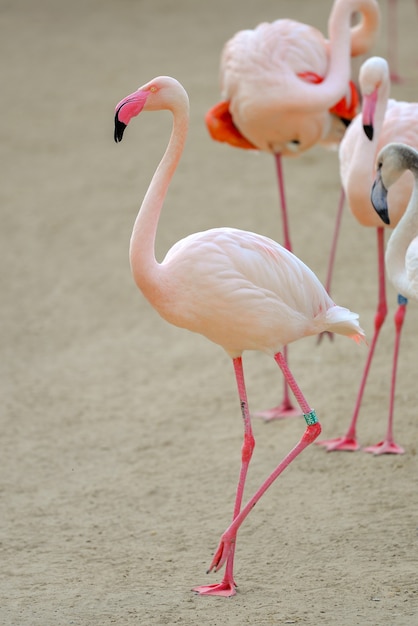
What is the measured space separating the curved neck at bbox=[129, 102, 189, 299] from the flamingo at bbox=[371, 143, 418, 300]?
913 mm

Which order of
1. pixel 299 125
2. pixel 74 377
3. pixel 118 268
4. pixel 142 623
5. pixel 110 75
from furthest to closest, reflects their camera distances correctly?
pixel 110 75, pixel 118 268, pixel 74 377, pixel 299 125, pixel 142 623

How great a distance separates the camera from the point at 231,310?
3.79 meters

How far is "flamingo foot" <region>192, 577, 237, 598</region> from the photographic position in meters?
3.83

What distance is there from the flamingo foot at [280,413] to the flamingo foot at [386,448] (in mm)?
632

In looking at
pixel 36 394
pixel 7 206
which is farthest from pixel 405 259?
pixel 7 206

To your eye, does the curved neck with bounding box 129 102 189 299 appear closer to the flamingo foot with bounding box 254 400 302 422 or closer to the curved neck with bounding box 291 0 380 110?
the curved neck with bounding box 291 0 380 110

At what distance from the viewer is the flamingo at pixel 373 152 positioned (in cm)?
497

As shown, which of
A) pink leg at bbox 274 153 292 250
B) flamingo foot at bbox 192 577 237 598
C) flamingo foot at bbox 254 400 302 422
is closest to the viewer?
flamingo foot at bbox 192 577 237 598

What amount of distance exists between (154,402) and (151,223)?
2.45 meters

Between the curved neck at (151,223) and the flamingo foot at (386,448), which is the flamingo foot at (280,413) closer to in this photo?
the flamingo foot at (386,448)

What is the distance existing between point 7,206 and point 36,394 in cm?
312

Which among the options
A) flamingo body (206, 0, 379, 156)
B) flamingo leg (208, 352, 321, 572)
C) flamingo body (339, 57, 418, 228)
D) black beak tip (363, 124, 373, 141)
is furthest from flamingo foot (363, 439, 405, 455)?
flamingo body (206, 0, 379, 156)

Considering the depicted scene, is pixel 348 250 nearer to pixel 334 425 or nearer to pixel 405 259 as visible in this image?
pixel 334 425

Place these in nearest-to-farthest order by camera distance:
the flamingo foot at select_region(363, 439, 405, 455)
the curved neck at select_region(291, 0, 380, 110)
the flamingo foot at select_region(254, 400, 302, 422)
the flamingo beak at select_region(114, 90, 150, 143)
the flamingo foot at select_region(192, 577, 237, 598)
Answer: the flamingo beak at select_region(114, 90, 150, 143), the flamingo foot at select_region(192, 577, 237, 598), the flamingo foot at select_region(363, 439, 405, 455), the curved neck at select_region(291, 0, 380, 110), the flamingo foot at select_region(254, 400, 302, 422)
